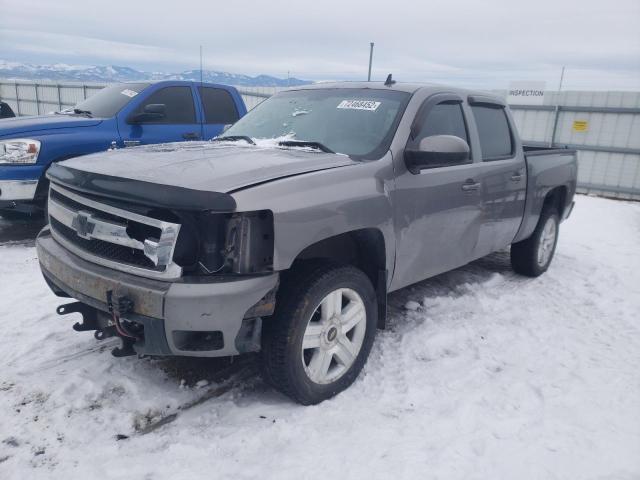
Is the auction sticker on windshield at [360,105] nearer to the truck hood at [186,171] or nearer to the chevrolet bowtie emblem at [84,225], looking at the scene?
the truck hood at [186,171]

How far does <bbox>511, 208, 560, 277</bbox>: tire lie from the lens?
5.26 m

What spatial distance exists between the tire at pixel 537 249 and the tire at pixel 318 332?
291cm

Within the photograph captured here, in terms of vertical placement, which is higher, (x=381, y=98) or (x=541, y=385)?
(x=381, y=98)

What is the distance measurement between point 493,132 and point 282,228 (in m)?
2.84

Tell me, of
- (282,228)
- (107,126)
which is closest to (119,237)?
(282,228)

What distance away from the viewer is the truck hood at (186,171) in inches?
90.1

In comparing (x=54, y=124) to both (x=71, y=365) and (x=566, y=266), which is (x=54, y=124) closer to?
(x=71, y=365)

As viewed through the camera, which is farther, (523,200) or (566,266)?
(566,266)

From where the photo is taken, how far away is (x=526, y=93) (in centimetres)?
1420

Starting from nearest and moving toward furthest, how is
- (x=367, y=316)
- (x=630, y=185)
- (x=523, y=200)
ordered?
(x=367, y=316), (x=523, y=200), (x=630, y=185)

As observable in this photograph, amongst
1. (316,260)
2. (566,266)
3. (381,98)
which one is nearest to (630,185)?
(566,266)

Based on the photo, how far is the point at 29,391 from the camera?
111 inches

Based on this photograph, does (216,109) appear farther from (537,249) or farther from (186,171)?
(186,171)

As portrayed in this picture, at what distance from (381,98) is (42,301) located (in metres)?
3.10
